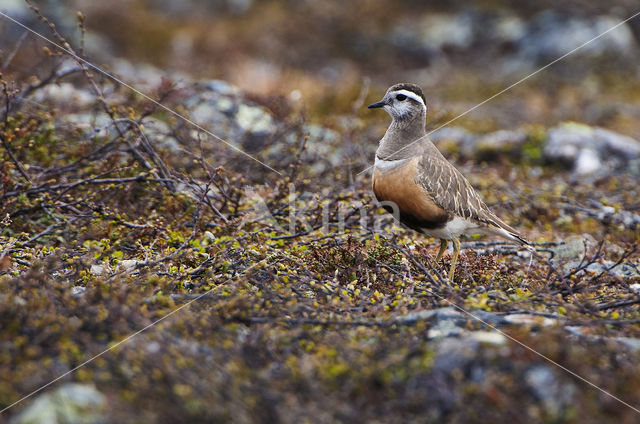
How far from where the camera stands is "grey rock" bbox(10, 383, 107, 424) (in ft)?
9.81

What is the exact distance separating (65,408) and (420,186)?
3.67 metres

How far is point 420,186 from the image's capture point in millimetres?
5562

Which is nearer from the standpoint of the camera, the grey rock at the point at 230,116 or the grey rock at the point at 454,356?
the grey rock at the point at 454,356

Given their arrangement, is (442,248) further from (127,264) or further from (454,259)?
(127,264)

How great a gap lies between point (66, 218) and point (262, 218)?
204 cm

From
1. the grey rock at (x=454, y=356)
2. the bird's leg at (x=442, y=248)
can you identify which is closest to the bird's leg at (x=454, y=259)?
the bird's leg at (x=442, y=248)

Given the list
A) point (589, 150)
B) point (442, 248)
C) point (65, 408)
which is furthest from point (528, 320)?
point (589, 150)

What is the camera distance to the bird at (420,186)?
18.3 ft

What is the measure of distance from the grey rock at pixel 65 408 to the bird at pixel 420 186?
11.0 feet

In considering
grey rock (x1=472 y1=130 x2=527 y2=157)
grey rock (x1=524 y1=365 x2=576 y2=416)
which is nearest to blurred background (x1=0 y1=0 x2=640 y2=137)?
grey rock (x1=472 y1=130 x2=527 y2=157)

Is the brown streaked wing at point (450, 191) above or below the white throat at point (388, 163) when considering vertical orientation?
below

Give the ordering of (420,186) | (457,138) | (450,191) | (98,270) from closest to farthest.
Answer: (98,270)
(420,186)
(450,191)
(457,138)

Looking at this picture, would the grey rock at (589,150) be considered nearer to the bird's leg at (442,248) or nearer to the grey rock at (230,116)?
the bird's leg at (442,248)

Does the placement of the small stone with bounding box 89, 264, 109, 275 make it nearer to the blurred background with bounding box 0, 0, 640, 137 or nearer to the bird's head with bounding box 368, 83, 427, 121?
the bird's head with bounding box 368, 83, 427, 121
